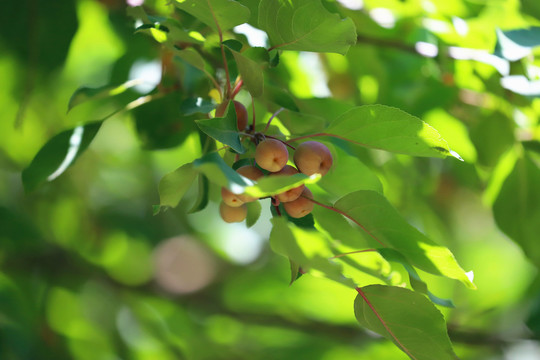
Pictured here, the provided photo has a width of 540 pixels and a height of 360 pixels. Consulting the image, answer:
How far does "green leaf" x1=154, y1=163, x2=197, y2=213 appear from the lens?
481 millimetres

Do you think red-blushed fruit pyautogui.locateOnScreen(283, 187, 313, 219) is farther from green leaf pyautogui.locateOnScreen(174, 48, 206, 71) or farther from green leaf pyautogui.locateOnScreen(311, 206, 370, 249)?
green leaf pyautogui.locateOnScreen(174, 48, 206, 71)

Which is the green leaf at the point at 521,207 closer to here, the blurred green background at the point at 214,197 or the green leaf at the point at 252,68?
the blurred green background at the point at 214,197

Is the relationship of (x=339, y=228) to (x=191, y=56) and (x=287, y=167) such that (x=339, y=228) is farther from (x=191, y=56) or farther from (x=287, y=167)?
(x=191, y=56)

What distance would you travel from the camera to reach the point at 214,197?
87 centimetres

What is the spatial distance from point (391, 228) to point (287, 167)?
0.13 metres

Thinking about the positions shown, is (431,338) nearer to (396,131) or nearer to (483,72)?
(396,131)

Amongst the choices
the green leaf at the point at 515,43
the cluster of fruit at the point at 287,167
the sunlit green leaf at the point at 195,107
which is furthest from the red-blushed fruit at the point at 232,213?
the green leaf at the point at 515,43

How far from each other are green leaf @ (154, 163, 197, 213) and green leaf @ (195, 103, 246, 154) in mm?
35

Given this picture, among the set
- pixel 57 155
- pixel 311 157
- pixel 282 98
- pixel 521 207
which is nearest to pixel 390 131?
pixel 311 157

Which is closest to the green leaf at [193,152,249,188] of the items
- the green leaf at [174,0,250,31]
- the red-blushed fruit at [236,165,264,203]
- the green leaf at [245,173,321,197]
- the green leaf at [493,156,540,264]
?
the green leaf at [245,173,321,197]

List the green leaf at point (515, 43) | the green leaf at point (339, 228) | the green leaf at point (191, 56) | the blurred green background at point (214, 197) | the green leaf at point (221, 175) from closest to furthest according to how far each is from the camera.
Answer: the green leaf at point (221, 175)
the green leaf at point (339, 228)
the green leaf at point (191, 56)
the green leaf at point (515, 43)
the blurred green background at point (214, 197)

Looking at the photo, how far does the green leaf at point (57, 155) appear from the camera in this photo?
0.69m

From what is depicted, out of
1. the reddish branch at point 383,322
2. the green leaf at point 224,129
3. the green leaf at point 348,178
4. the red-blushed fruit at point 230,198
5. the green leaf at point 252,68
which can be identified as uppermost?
the green leaf at point 252,68

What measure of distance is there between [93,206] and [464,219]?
1.43 meters
